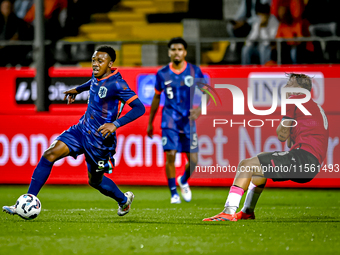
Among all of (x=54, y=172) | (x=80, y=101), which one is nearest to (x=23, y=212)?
(x=54, y=172)

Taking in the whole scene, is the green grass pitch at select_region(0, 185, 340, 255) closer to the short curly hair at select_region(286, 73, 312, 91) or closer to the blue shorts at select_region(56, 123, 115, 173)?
the blue shorts at select_region(56, 123, 115, 173)

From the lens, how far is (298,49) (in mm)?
12250

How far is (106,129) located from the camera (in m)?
5.52

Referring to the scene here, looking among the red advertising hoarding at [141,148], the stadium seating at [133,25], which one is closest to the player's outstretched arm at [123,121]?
the red advertising hoarding at [141,148]

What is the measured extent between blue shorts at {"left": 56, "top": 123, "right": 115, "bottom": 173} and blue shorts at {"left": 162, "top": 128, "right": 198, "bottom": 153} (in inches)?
84.0

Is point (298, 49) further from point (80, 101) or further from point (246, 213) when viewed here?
point (246, 213)

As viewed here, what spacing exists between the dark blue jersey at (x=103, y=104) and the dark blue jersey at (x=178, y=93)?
7.13 feet

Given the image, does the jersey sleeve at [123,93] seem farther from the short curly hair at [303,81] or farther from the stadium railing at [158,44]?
the stadium railing at [158,44]

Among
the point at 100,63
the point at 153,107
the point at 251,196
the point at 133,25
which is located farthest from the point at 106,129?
the point at 133,25

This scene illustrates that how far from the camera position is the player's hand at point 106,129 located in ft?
18.1

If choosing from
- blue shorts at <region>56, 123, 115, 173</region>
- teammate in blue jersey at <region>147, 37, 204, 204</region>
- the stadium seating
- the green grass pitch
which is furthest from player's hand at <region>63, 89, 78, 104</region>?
the stadium seating

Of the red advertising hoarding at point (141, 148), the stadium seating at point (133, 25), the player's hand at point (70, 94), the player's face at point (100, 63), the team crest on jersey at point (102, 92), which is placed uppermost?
the stadium seating at point (133, 25)

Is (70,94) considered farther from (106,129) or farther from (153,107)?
(153,107)

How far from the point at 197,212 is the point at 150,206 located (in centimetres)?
98
